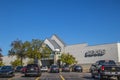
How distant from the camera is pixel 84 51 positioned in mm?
95938

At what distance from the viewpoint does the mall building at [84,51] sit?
3348 inches

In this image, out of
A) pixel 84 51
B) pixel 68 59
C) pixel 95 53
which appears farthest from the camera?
pixel 84 51

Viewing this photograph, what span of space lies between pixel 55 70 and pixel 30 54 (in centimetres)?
3056

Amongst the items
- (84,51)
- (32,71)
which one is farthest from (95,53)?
(32,71)

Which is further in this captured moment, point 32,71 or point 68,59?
point 68,59

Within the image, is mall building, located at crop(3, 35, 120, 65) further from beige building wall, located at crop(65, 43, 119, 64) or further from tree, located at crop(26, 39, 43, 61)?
tree, located at crop(26, 39, 43, 61)

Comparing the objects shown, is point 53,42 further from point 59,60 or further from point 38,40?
point 38,40

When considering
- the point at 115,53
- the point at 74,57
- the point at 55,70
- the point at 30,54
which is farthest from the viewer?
the point at 74,57

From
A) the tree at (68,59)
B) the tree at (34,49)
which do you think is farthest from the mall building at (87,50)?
the tree at (34,49)

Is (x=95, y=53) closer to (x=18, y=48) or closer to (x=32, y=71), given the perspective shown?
(x=18, y=48)

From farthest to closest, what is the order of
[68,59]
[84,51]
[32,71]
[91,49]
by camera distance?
[84,51]
[68,59]
[91,49]
[32,71]

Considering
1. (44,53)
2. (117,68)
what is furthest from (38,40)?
(117,68)

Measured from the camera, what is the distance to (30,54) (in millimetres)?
90750

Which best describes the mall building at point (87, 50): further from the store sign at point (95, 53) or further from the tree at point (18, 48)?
the tree at point (18, 48)
